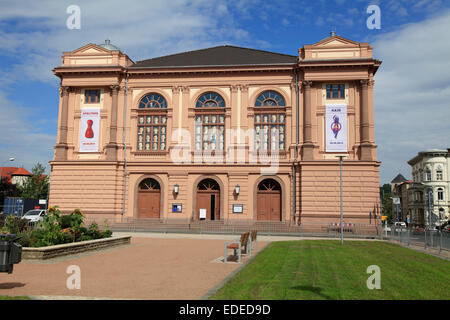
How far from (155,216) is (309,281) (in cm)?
2764

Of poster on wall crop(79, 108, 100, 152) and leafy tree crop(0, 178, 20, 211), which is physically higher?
poster on wall crop(79, 108, 100, 152)

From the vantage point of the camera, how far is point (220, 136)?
36219mm

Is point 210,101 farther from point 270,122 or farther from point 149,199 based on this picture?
point 149,199

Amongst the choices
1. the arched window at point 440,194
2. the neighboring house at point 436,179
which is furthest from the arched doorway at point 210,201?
the arched window at point 440,194

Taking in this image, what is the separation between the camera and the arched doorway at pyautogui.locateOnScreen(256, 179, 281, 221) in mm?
35000

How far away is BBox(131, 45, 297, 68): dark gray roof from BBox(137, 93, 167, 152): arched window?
3.60m

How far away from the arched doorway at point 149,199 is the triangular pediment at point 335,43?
19432 millimetres

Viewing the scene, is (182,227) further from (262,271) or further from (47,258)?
(262,271)

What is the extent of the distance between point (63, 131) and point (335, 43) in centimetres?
2646

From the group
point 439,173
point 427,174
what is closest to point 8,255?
point 439,173

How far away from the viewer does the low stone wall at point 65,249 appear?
14.0 metres

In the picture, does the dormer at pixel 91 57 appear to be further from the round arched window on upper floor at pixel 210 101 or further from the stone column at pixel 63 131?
the round arched window on upper floor at pixel 210 101

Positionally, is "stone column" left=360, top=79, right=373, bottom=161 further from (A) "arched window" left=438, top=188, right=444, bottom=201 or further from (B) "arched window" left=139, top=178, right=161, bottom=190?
(A) "arched window" left=438, top=188, right=444, bottom=201

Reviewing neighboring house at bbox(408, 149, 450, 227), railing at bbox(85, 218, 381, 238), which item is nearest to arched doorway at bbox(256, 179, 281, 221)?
railing at bbox(85, 218, 381, 238)
